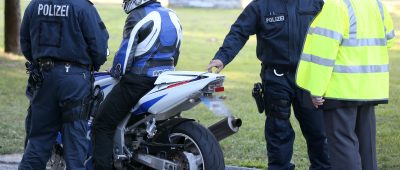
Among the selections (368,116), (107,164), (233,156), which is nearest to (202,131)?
(107,164)

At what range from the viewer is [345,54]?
5898 millimetres

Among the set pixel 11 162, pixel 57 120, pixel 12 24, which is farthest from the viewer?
pixel 12 24

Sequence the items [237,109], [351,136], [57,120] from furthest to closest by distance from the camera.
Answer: [237,109] < [57,120] < [351,136]

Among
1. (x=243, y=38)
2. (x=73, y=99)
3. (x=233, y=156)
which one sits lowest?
(x=233, y=156)

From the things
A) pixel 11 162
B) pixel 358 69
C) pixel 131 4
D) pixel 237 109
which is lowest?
pixel 11 162

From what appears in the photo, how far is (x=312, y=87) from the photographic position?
19.1 ft

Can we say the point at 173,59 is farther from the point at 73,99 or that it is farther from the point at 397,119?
the point at 397,119

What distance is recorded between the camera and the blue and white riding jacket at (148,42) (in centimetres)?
675

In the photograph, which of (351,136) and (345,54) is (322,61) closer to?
(345,54)

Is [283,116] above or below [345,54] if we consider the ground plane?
below

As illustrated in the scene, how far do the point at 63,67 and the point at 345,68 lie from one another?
218 centimetres

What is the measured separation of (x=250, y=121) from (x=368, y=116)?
→ 475cm

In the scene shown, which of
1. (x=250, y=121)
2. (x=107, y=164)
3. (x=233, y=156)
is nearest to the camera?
(x=107, y=164)

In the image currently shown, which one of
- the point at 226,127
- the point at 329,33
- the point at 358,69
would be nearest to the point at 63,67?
the point at 226,127
